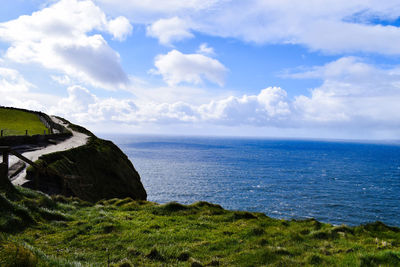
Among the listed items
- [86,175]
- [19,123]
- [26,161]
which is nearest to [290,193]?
[86,175]

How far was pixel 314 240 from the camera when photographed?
43.7 ft

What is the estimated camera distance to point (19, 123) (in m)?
57.5

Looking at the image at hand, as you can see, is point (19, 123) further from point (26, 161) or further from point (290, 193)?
point (290, 193)

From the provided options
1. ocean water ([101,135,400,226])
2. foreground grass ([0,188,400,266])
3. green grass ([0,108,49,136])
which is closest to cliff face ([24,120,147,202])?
foreground grass ([0,188,400,266])

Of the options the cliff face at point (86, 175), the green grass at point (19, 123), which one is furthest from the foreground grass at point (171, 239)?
the green grass at point (19, 123)

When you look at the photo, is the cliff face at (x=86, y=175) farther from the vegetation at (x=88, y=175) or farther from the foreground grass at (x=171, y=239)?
the foreground grass at (x=171, y=239)

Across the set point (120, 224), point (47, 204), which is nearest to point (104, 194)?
point (47, 204)

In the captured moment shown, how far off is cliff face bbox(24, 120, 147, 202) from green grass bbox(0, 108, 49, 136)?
56.9 ft

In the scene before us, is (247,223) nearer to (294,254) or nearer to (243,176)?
(294,254)

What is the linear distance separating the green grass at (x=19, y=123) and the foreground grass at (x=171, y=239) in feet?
129

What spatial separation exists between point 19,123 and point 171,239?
195 feet

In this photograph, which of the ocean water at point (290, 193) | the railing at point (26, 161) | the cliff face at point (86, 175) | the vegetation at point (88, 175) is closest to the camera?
the railing at point (26, 161)

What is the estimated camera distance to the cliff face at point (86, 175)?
78.7 feet

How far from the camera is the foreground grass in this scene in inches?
392
